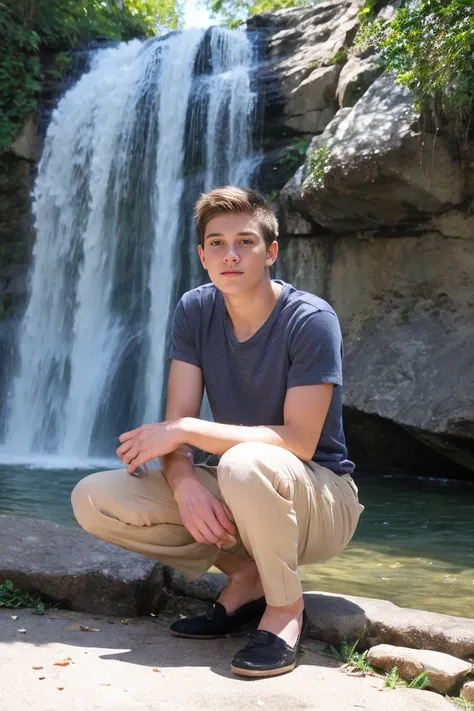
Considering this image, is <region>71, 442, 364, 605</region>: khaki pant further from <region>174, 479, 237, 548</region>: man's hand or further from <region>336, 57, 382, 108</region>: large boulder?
<region>336, 57, 382, 108</region>: large boulder

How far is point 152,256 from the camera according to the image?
11664 millimetres

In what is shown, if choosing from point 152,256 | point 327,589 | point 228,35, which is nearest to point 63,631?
point 327,589

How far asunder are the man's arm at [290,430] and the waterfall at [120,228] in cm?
806

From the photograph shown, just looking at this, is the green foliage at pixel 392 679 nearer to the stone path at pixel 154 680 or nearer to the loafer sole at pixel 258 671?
the stone path at pixel 154 680

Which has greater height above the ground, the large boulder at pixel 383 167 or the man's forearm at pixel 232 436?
the large boulder at pixel 383 167

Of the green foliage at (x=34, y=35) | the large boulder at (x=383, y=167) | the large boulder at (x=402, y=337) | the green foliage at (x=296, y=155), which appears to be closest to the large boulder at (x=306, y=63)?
the green foliage at (x=296, y=155)

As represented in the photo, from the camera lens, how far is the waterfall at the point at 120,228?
11.2 m

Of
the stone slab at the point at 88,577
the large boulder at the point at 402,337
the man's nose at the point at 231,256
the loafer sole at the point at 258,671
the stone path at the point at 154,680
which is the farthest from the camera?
the large boulder at the point at 402,337

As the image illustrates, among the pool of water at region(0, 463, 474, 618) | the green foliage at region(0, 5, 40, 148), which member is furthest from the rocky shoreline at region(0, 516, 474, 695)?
the green foliage at region(0, 5, 40, 148)

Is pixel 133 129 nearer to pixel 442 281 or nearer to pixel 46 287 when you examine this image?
pixel 46 287

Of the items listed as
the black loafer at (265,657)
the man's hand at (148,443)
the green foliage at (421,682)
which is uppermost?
the man's hand at (148,443)

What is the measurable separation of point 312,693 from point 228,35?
12.2 meters

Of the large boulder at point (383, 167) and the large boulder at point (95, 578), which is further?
the large boulder at point (383, 167)

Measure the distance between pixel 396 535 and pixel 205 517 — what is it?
357 cm
